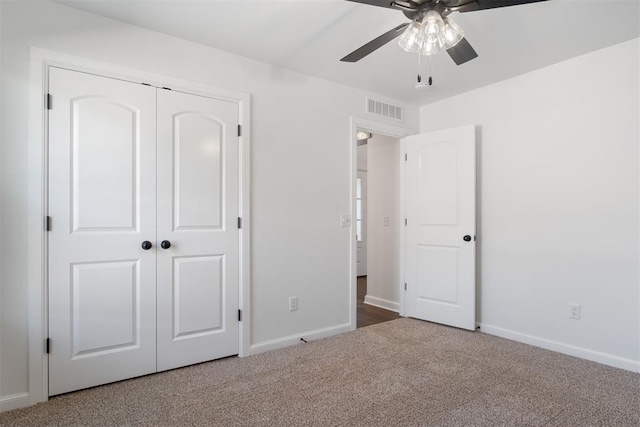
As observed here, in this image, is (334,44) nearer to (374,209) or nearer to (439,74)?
(439,74)

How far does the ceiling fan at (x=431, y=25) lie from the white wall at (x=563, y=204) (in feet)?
4.99

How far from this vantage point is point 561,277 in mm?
2938

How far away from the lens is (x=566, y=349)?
9.42ft

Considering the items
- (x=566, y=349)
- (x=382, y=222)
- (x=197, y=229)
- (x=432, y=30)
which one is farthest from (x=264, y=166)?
(x=566, y=349)

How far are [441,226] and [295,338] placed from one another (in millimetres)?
1869

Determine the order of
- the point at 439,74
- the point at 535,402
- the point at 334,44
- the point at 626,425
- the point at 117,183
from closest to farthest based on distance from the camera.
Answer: the point at 626,425 → the point at 535,402 → the point at 117,183 → the point at 334,44 → the point at 439,74

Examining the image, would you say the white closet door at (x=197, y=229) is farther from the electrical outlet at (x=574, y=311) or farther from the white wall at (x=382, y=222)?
the electrical outlet at (x=574, y=311)

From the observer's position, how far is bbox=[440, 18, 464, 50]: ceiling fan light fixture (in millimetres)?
1756

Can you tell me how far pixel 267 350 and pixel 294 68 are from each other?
2442 millimetres

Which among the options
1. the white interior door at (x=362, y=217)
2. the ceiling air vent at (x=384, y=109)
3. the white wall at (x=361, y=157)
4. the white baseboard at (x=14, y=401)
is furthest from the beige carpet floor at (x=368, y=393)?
the white wall at (x=361, y=157)

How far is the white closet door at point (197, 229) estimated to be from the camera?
2502 mm

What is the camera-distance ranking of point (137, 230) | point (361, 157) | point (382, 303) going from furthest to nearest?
1. point (361, 157)
2. point (382, 303)
3. point (137, 230)

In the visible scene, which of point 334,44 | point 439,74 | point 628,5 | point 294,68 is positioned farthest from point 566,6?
point 294,68

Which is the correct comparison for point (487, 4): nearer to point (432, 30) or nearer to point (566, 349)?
point (432, 30)
